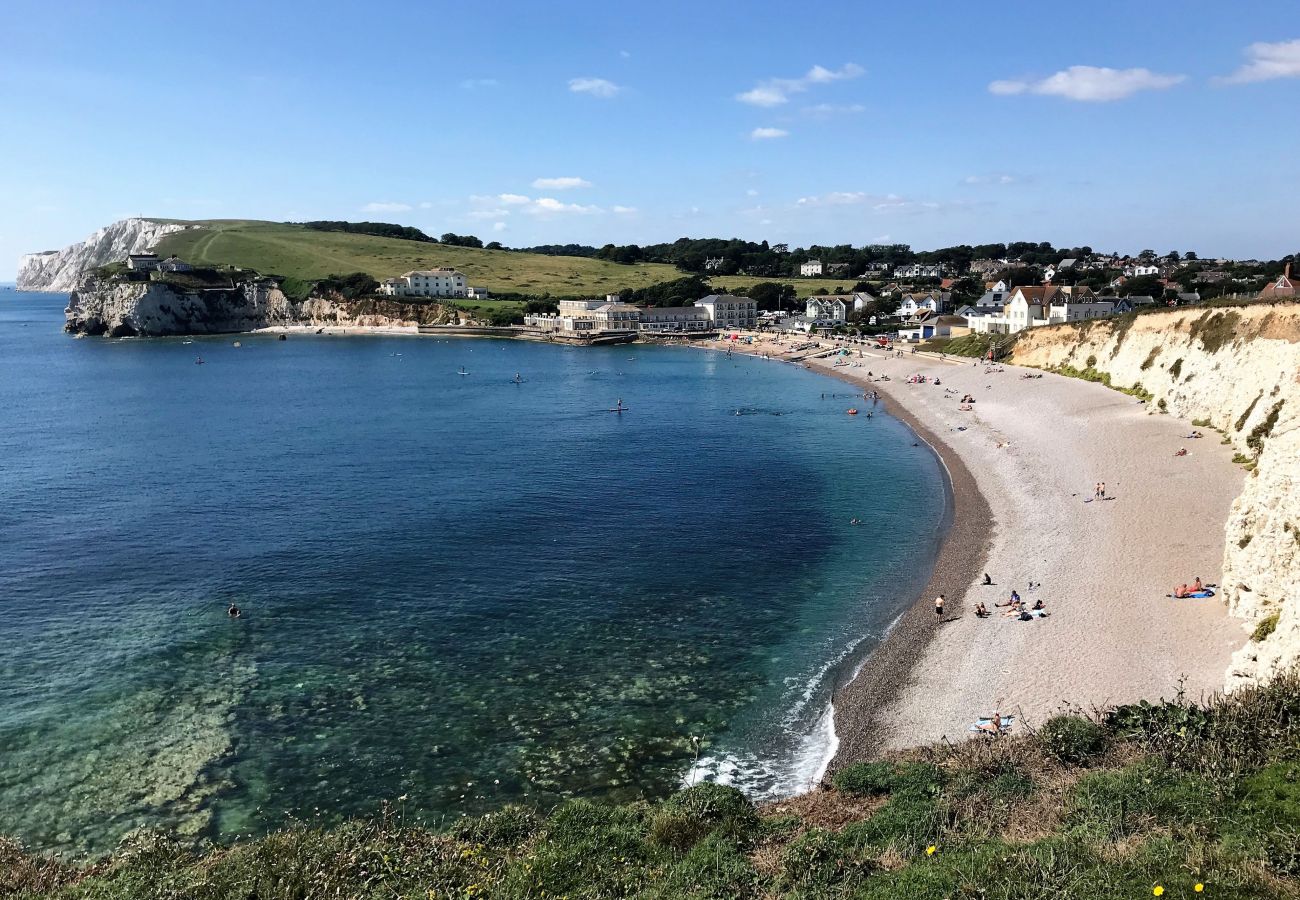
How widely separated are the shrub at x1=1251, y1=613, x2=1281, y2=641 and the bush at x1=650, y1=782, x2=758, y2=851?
16.6 meters

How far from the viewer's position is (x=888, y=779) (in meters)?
17.2

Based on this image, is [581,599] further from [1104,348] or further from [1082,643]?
[1104,348]

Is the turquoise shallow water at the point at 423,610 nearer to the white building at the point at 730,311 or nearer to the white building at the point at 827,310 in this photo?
the white building at the point at 827,310

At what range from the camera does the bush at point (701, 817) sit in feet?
50.0

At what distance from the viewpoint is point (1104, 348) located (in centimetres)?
7181

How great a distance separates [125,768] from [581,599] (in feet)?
51.0

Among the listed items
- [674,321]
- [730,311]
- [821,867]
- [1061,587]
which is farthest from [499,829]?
[730,311]

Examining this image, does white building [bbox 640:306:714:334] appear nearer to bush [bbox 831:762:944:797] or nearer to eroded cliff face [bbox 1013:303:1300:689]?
eroded cliff face [bbox 1013:303:1300:689]

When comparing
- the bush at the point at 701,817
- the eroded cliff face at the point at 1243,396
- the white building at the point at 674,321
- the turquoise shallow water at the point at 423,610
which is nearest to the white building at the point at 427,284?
the white building at the point at 674,321

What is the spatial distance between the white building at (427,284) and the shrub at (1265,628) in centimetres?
17821

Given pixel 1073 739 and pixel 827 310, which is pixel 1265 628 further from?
pixel 827 310

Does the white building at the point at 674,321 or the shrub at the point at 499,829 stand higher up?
the white building at the point at 674,321

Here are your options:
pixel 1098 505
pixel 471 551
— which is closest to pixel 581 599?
pixel 471 551

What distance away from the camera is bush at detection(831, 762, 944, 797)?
1652 cm
